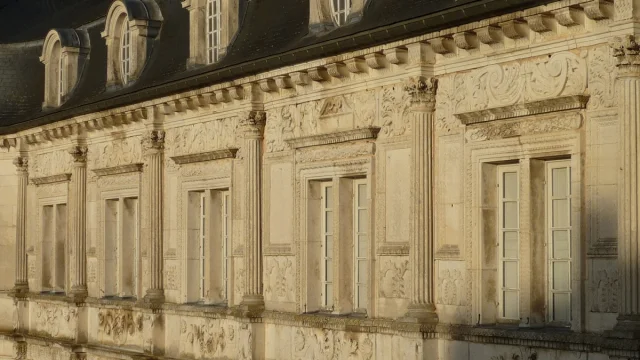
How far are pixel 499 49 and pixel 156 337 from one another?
356 inches

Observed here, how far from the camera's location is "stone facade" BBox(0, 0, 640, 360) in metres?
13.4

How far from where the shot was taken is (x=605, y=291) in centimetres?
1324

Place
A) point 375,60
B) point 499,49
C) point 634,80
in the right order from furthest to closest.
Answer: point 375,60, point 499,49, point 634,80

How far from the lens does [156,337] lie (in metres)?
22.0

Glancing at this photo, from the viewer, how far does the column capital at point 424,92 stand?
15.7 meters

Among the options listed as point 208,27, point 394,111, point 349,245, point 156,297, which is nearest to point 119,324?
point 156,297

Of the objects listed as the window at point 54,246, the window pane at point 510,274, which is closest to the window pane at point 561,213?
the window pane at point 510,274

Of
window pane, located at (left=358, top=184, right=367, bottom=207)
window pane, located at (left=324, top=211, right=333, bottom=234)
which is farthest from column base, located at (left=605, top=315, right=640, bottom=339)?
window pane, located at (left=324, top=211, right=333, bottom=234)

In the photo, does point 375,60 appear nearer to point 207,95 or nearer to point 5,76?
point 207,95

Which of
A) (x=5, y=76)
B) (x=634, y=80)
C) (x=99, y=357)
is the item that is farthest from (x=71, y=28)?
(x=634, y=80)

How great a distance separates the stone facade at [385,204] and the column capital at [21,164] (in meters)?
2.74

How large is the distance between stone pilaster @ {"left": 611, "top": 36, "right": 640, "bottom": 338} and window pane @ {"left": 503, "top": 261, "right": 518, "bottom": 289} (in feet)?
6.73

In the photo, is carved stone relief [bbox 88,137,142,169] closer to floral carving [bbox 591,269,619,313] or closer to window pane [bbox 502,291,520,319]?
window pane [bbox 502,291,520,319]

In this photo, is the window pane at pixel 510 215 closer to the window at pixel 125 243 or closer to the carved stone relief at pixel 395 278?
the carved stone relief at pixel 395 278
